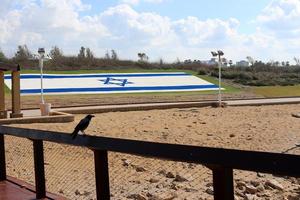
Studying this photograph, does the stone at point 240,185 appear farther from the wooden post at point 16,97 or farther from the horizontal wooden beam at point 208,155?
the wooden post at point 16,97

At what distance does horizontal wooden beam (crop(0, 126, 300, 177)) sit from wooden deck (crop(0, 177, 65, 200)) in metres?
1.22

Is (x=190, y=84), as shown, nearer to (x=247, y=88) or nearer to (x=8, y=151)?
(x=247, y=88)

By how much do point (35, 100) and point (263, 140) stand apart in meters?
17.2

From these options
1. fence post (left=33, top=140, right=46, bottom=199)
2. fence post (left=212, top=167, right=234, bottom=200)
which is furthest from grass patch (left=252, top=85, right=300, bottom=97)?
fence post (left=212, top=167, right=234, bottom=200)

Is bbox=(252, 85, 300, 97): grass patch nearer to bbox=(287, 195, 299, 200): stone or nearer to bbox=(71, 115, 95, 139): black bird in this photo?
bbox=(287, 195, 299, 200): stone

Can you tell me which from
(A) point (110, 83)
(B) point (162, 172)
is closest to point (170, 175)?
(B) point (162, 172)

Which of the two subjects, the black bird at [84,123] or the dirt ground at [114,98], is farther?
the dirt ground at [114,98]

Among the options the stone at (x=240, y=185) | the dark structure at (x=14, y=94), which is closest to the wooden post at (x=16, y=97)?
the dark structure at (x=14, y=94)

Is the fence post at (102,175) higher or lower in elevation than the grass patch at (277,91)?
higher

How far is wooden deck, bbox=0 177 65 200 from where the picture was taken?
5.55m

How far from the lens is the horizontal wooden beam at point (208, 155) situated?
8.91ft

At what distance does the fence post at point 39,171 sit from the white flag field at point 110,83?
28.3m

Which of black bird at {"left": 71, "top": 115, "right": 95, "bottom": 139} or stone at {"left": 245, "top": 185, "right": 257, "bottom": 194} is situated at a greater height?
black bird at {"left": 71, "top": 115, "right": 95, "bottom": 139}

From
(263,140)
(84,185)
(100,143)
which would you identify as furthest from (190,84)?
(100,143)
